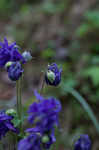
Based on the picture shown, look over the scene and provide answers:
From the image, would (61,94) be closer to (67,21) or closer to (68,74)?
(68,74)

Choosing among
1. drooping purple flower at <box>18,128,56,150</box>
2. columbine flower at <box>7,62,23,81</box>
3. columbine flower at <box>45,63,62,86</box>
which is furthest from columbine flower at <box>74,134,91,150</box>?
columbine flower at <box>7,62,23,81</box>

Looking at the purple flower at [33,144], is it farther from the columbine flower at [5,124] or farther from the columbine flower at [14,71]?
the columbine flower at [14,71]

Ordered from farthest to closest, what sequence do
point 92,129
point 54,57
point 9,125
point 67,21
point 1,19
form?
1. point 1,19
2. point 67,21
3. point 54,57
4. point 92,129
5. point 9,125

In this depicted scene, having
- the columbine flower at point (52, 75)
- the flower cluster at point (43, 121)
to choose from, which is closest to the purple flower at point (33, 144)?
the flower cluster at point (43, 121)

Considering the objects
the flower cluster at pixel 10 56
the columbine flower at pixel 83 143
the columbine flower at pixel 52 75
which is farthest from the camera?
the flower cluster at pixel 10 56

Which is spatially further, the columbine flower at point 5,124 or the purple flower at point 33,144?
the columbine flower at point 5,124

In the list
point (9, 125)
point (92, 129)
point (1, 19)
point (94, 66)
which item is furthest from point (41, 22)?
point (9, 125)
